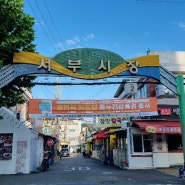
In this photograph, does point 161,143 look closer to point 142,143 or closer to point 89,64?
point 142,143

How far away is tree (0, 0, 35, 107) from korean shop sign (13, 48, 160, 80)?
2.28 ft

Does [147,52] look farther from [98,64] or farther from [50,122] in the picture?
[50,122]

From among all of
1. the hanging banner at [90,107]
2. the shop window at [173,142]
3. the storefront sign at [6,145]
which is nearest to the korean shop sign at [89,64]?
the hanging banner at [90,107]

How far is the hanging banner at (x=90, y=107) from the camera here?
19.3 metres

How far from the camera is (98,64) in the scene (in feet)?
47.1

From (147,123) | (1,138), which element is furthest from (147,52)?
(1,138)

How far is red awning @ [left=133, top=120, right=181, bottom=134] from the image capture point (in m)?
23.0

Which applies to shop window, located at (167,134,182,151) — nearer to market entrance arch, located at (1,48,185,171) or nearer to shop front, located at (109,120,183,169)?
shop front, located at (109,120,183,169)

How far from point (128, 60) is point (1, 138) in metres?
11.6

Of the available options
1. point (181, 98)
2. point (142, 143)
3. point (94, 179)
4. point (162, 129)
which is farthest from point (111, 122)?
point (181, 98)

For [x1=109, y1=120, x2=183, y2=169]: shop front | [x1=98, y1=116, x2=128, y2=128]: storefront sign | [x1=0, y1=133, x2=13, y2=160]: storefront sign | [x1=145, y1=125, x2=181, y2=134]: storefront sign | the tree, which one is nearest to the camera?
the tree

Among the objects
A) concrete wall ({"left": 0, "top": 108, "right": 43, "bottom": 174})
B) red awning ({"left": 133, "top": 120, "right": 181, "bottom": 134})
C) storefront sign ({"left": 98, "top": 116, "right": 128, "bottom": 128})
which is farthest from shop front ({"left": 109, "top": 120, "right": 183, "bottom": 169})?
concrete wall ({"left": 0, "top": 108, "right": 43, "bottom": 174})

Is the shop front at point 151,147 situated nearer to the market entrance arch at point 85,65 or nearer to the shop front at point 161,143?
the shop front at point 161,143

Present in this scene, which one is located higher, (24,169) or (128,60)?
(128,60)
